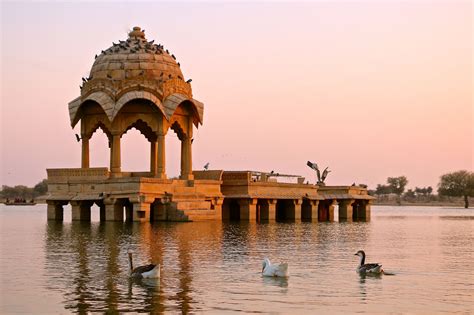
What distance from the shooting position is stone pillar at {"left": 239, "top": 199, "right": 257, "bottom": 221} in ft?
195

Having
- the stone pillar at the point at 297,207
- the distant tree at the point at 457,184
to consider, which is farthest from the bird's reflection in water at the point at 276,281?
the distant tree at the point at 457,184

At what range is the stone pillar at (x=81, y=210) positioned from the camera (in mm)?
54969

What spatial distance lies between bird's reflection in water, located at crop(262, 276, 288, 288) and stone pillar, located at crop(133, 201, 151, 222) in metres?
27.1

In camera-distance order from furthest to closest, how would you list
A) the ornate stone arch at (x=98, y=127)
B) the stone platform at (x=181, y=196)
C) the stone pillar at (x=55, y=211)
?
the ornate stone arch at (x=98, y=127)
the stone pillar at (x=55, y=211)
the stone platform at (x=181, y=196)

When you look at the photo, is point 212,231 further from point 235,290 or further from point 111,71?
point 235,290

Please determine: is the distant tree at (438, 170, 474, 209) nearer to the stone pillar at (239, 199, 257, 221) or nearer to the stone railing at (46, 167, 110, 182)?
the stone pillar at (239, 199, 257, 221)

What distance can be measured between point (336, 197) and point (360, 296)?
158 feet

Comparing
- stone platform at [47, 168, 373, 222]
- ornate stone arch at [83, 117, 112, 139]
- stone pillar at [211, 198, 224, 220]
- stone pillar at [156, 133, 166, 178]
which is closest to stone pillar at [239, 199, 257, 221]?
stone platform at [47, 168, 373, 222]

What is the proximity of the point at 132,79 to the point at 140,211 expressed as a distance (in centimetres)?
845

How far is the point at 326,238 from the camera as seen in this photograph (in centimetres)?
4206

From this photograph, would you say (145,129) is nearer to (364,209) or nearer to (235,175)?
(235,175)

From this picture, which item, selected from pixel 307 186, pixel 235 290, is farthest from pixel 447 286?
pixel 307 186

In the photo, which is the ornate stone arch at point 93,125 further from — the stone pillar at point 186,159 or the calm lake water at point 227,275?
the calm lake water at point 227,275

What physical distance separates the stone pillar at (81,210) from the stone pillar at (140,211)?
4.54m
